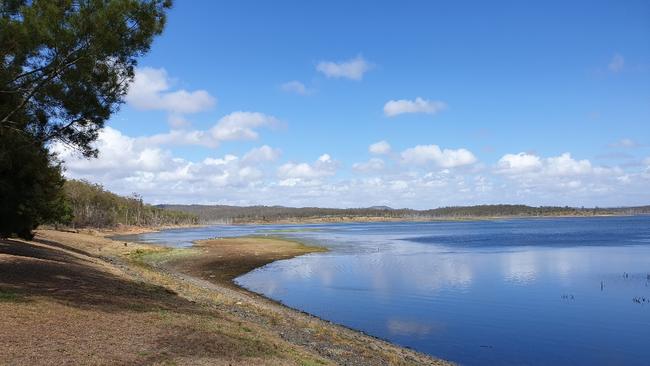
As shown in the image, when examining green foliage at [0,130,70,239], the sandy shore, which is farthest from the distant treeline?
the sandy shore

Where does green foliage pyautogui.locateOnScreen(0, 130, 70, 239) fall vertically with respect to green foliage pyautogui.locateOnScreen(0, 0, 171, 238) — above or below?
below

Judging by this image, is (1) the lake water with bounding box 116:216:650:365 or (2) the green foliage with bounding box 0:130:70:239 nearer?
(1) the lake water with bounding box 116:216:650:365

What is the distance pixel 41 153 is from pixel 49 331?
8.75 meters

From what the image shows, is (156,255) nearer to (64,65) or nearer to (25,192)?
(25,192)

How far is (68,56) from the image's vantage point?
14.4 m

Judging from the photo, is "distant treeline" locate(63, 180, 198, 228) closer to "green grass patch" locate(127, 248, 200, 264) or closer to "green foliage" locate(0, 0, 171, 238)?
"green grass patch" locate(127, 248, 200, 264)

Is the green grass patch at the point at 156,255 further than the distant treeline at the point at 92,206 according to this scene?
No

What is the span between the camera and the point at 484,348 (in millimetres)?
19219

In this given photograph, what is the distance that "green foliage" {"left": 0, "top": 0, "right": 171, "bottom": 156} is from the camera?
13.6m

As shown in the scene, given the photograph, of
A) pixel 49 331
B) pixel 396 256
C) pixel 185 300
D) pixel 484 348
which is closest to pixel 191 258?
pixel 396 256

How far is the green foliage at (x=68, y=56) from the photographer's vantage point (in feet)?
44.5

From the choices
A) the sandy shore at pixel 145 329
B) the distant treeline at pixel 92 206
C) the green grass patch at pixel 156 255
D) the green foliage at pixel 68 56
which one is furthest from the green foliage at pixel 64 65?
the distant treeline at pixel 92 206

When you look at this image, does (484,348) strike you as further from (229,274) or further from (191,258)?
(191,258)

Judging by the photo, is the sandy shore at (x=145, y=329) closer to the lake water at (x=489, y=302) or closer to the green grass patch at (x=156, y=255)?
the lake water at (x=489, y=302)
